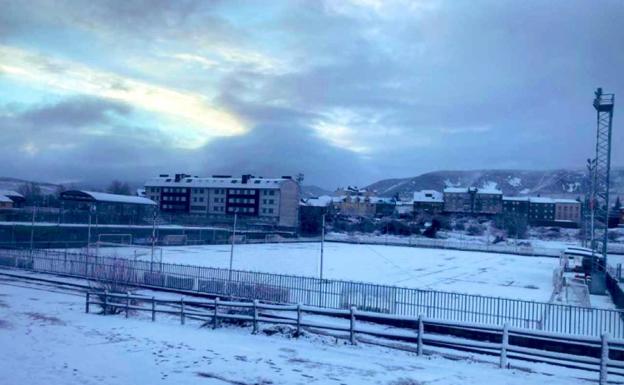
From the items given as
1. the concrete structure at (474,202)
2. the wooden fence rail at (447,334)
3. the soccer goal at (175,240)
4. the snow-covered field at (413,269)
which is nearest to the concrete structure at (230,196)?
the soccer goal at (175,240)

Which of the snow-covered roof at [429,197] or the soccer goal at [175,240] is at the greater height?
the snow-covered roof at [429,197]

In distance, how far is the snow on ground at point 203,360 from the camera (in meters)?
12.3

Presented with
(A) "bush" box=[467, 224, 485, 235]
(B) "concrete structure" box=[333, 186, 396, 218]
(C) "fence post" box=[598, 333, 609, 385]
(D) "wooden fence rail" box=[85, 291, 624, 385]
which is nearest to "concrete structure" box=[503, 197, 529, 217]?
(A) "bush" box=[467, 224, 485, 235]

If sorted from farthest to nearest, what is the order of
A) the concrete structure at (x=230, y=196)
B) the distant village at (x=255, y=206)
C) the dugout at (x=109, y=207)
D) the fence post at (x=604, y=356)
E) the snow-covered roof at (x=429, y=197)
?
the snow-covered roof at (x=429, y=197) < the concrete structure at (x=230, y=196) < the distant village at (x=255, y=206) < the dugout at (x=109, y=207) < the fence post at (x=604, y=356)

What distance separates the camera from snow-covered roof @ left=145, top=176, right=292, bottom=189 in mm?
114062

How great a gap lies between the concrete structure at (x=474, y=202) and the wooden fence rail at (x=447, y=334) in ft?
438

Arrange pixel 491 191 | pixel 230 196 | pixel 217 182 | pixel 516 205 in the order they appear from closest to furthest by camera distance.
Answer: pixel 230 196 → pixel 217 182 → pixel 516 205 → pixel 491 191

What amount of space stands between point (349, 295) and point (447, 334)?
590 cm

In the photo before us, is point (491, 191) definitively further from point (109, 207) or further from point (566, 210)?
point (109, 207)

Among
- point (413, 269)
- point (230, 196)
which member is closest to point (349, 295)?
point (413, 269)

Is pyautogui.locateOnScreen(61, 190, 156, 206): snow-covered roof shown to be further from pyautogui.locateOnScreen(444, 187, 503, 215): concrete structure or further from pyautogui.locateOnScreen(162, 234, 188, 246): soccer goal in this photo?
pyautogui.locateOnScreen(444, 187, 503, 215): concrete structure

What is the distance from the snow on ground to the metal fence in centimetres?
758

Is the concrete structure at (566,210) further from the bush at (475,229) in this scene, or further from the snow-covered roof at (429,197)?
the bush at (475,229)

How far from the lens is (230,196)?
118 metres
